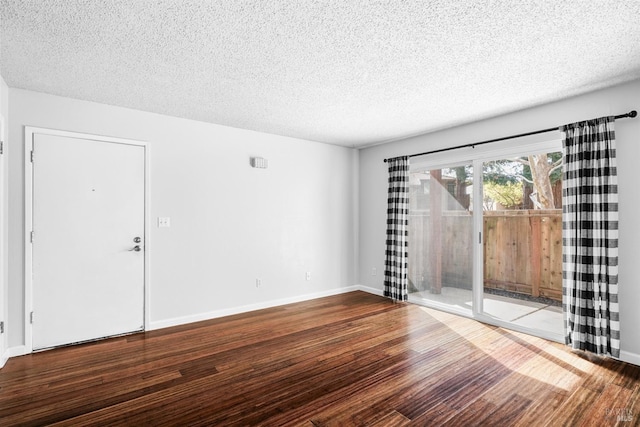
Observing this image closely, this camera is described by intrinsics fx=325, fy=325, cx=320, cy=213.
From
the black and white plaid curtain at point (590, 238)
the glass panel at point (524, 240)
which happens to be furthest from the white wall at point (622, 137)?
the glass panel at point (524, 240)

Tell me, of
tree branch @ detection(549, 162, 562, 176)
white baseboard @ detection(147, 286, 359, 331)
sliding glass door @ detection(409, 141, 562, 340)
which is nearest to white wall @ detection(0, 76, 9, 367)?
white baseboard @ detection(147, 286, 359, 331)

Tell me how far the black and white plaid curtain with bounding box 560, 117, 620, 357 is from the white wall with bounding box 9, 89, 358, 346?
3077 mm

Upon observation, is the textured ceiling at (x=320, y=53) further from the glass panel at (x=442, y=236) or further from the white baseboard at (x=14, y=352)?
the white baseboard at (x=14, y=352)

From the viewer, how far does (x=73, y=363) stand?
2.81m

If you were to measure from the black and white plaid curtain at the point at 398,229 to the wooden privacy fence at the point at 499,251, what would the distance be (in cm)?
21

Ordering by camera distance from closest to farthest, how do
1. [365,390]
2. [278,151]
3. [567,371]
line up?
[365,390] → [567,371] → [278,151]

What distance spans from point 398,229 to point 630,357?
8.80 ft

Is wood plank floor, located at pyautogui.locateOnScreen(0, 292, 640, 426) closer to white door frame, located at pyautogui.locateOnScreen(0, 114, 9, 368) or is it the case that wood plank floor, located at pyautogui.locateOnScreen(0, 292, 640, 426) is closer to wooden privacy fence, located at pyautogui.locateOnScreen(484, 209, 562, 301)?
white door frame, located at pyautogui.locateOnScreen(0, 114, 9, 368)

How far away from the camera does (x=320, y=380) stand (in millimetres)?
2504

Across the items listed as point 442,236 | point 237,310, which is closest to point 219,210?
point 237,310

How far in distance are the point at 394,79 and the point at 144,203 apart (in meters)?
2.91

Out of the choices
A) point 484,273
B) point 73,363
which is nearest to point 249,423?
point 73,363

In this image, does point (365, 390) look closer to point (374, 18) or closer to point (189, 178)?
point (374, 18)

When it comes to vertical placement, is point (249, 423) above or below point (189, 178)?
below
